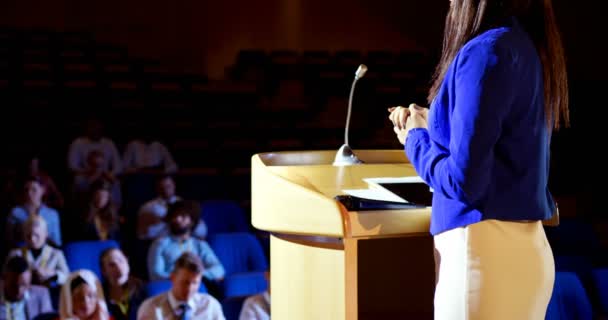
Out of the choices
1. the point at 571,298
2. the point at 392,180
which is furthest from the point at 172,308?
the point at 392,180

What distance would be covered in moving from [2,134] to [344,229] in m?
3.28

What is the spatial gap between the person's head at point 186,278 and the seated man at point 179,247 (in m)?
0.40

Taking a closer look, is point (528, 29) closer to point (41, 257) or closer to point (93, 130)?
point (41, 257)

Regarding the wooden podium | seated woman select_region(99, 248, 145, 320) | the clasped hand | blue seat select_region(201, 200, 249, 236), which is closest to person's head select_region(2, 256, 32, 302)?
seated woman select_region(99, 248, 145, 320)

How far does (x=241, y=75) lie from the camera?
532 centimetres

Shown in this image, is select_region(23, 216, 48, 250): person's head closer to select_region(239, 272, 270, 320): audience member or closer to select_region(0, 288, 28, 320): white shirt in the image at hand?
select_region(0, 288, 28, 320): white shirt

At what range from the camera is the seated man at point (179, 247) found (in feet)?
8.52

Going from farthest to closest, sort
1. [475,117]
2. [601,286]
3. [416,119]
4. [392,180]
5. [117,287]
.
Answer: [117,287], [601,286], [392,180], [416,119], [475,117]

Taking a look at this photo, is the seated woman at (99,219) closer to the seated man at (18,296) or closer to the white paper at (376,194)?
the seated man at (18,296)

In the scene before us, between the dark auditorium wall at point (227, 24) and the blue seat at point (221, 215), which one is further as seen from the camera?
the dark auditorium wall at point (227, 24)

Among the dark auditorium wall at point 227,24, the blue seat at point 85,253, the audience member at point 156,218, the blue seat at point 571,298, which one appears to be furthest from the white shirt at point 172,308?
the dark auditorium wall at point 227,24

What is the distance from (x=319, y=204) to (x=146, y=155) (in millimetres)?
3025

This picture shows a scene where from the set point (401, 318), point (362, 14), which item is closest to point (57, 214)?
point (401, 318)

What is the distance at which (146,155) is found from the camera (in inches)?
143
